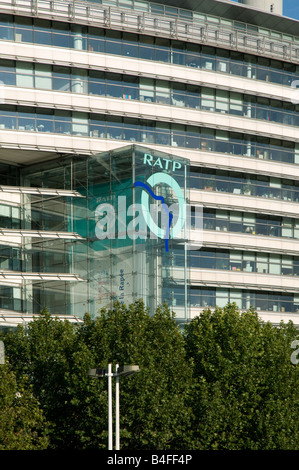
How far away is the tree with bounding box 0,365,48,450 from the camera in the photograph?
115 feet

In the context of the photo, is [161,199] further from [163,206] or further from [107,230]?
[107,230]

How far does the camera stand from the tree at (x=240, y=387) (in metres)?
38.9

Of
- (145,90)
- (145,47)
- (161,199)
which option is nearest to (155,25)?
(145,47)

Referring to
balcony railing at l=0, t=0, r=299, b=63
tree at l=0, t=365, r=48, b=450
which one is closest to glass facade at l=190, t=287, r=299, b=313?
balcony railing at l=0, t=0, r=299, b=63

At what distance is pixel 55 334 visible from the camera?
142 feet

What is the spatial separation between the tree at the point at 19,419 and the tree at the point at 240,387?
7850 millimetres

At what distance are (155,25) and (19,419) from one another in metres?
35.5

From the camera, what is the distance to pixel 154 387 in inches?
1521

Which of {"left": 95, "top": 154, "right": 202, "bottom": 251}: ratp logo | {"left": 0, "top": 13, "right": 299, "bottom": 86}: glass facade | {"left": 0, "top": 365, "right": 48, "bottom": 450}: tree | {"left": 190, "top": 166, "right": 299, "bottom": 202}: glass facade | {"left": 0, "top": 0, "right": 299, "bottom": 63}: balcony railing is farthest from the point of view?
{"left": 190, "top": 166, "right": 299, "bottom": 202}: glass facade

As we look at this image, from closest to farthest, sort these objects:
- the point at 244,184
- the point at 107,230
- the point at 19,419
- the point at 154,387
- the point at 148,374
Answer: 1. the point at 19,419
2. the point at 154,387
3. the point at 148,374
4. the point at 107,230
5. the point at 244,184

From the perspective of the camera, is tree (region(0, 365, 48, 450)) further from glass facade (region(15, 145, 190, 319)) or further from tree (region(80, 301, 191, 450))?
glass facade (region(15, 145, 190, 319))

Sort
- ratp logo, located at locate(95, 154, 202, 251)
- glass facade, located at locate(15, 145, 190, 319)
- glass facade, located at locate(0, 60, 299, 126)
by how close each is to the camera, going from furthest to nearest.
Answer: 1. glass facade, located at locate(0, 60, 299, 126)
2. glass facade, located at locate(15, 145, 190, 319)
3. ratp logo, located at locate(95, 154, 202, 251)

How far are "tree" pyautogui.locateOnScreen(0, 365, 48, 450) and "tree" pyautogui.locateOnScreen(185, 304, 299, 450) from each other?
7850 mm

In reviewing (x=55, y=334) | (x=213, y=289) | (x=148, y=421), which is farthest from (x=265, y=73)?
(x=148, y=421)
